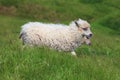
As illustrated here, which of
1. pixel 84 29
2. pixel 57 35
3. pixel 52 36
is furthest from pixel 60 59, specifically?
pixel 84 29

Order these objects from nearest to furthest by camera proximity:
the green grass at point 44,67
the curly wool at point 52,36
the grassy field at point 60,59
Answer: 1. the green grass at point 44,67
2. the grassy field at point 60,59
3. the curly wool at point 52,36

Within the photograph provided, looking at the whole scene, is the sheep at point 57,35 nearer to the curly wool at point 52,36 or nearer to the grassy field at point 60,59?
the curly wool at point 52,36

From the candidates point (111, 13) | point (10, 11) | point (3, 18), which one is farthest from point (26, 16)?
point (111, 13)

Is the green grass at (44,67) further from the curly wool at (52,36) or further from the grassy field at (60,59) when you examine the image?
the curly wool at (52,36)

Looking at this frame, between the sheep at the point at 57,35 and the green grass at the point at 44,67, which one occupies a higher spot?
the green grass at the point at 44,67

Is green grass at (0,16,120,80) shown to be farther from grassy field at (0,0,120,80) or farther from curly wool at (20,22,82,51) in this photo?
curly wool at (20,22,82,51)

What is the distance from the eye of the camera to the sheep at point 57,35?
15461 mm

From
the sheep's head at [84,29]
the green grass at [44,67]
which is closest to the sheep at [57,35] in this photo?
the sheep's head at [84,29]

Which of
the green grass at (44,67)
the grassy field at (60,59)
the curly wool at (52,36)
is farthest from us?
the curly wool at (52,36)

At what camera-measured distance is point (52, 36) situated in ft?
50.9

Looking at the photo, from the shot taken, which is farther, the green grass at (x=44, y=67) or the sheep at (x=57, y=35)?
the sheep at (x=57, y=35)

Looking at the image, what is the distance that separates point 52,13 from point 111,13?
24.9ft

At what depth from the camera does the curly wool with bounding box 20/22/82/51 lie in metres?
15.5

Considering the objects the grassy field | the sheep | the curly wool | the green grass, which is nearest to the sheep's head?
the sheep
